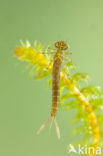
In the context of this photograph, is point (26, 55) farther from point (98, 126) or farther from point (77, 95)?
point (98, 126)

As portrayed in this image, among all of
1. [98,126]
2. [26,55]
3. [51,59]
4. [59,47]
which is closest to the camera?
[98,126]

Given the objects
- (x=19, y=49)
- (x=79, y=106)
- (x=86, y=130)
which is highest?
(x=19, y=49)

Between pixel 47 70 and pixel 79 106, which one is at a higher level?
pixel 47 70

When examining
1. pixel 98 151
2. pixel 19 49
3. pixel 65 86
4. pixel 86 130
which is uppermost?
pixel 19 49

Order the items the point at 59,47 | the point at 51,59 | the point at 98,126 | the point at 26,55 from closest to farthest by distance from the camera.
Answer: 1. the point at 98,126
2. the point at 26,55
3. the point at 51,59
4. the point at 59,47

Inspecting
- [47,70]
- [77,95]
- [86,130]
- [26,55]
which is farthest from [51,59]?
[86,130]

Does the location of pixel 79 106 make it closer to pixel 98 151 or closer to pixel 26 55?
pixel 98 151

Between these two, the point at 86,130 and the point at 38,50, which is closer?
the point at 86,130

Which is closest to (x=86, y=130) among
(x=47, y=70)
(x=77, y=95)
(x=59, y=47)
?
(x=77, y=95)

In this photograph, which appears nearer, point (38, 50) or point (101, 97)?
point (101, 97)
